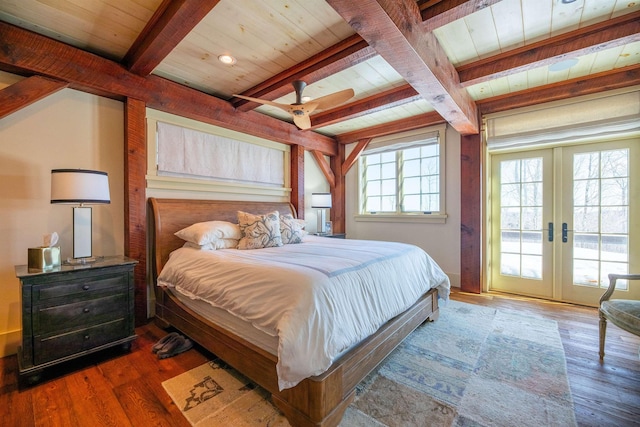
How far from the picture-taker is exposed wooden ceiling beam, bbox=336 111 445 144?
411cm

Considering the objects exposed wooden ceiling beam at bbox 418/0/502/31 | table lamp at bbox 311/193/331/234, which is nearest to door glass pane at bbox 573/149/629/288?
exposed wooden ceiling beam at bbox 418/0/502/31

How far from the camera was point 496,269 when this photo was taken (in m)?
3.99

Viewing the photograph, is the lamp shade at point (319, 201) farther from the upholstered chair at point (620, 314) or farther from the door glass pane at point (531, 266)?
the upholstered chair at point (620, 314)

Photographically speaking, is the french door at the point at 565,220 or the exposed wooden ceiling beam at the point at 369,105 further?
the exposed wooden ceiling beam at the point at 369,105

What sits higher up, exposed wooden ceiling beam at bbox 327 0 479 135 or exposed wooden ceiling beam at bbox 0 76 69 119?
exposed wooden ceiling beam at bbox 327 0 479 135

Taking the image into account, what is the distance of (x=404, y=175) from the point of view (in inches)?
185

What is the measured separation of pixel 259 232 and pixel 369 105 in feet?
7.08

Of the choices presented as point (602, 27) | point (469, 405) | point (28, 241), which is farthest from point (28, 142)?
point (602, 27)

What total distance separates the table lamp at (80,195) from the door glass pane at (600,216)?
5.07 metres

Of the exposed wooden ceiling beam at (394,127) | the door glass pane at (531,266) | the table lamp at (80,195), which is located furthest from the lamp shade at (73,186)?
the door glass pane at (531,266)

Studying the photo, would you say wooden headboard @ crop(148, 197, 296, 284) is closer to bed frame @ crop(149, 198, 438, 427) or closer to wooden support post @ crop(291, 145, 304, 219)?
bed frame @ crop(149, 198, 438, 427)

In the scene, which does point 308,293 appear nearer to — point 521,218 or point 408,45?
point 408,45

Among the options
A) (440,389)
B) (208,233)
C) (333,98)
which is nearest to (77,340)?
(208,233)

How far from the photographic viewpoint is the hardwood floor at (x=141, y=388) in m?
1.54
